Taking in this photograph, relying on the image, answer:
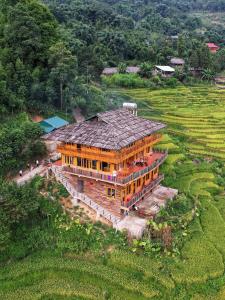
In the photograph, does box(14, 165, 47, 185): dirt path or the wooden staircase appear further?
box(14, 165, 47, 185): dirt path

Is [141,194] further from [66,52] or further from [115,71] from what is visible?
[115,71]

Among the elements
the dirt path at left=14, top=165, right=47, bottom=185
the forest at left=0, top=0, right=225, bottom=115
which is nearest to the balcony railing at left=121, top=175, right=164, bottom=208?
the dirt path at left=14, top=165, right=47, bottom=185

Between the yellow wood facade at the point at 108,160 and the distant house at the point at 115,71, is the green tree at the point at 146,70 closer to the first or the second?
the distant house at the point at 115,71

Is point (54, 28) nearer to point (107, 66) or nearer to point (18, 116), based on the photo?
point (18, 116)

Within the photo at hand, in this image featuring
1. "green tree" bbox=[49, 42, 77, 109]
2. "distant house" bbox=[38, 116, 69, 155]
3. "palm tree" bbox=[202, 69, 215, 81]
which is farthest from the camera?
"palm tree" bbox=[202, 69, 215, 81]

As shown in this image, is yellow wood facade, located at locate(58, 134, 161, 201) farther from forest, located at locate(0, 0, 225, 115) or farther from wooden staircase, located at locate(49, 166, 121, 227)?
forest, located at locate(0, 0, 225, 115)

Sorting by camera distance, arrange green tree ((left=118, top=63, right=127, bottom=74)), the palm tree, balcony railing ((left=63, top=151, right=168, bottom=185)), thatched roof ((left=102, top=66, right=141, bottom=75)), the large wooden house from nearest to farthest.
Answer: balcony railing ((left=63, top=151, right=168, bottom=185)) → the large wooden house → thatched roof ((left=102, top=66, right=141, bottom=75)) → green tree ((left=118, top=63, right=127, bottom=74)) → the palm tree

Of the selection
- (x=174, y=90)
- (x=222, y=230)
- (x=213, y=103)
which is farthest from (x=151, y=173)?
(x=174, y=90)

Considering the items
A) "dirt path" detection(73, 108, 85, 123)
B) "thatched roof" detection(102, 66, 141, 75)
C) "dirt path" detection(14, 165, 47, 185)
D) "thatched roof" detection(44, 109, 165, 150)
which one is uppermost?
"thatched roof" detection(44, 109, 165, 150)
